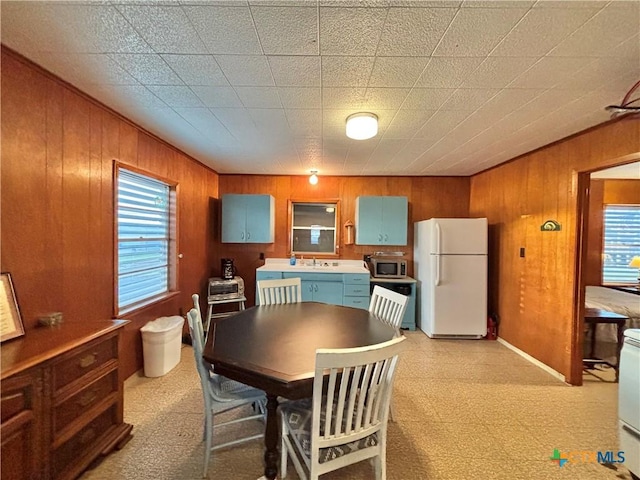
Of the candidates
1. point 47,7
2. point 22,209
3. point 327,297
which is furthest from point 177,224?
point 47,7

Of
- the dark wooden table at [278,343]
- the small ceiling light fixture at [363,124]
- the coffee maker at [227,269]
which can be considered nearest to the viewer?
the dark wooden table at [278,343]

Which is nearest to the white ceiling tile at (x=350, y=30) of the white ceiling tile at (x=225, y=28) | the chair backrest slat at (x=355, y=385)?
the white ceiling tile at (x=225, y=28)

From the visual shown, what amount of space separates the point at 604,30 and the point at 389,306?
2.06 m

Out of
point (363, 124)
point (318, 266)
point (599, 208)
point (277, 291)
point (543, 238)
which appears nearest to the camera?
point (363, 124)

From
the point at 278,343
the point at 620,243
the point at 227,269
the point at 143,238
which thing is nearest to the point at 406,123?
the point at 278,343

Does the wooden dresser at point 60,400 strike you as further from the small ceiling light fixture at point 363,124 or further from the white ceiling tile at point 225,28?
the small ceiling light fixture at point 363,124

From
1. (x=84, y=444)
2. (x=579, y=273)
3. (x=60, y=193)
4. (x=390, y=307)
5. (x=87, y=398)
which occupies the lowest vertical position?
(x=84, y=444)

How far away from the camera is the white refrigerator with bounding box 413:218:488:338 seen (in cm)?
399

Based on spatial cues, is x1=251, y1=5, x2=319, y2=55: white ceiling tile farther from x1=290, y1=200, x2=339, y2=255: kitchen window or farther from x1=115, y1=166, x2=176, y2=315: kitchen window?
x1=290, y1=200, x2=339, y2=255: kitchen window

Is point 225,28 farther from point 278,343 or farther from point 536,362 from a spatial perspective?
point 536,362

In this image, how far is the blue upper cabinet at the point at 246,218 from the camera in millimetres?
4648

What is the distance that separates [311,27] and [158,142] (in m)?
2.47

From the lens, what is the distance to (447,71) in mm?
1766

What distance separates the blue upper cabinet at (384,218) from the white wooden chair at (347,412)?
3.38 metres
